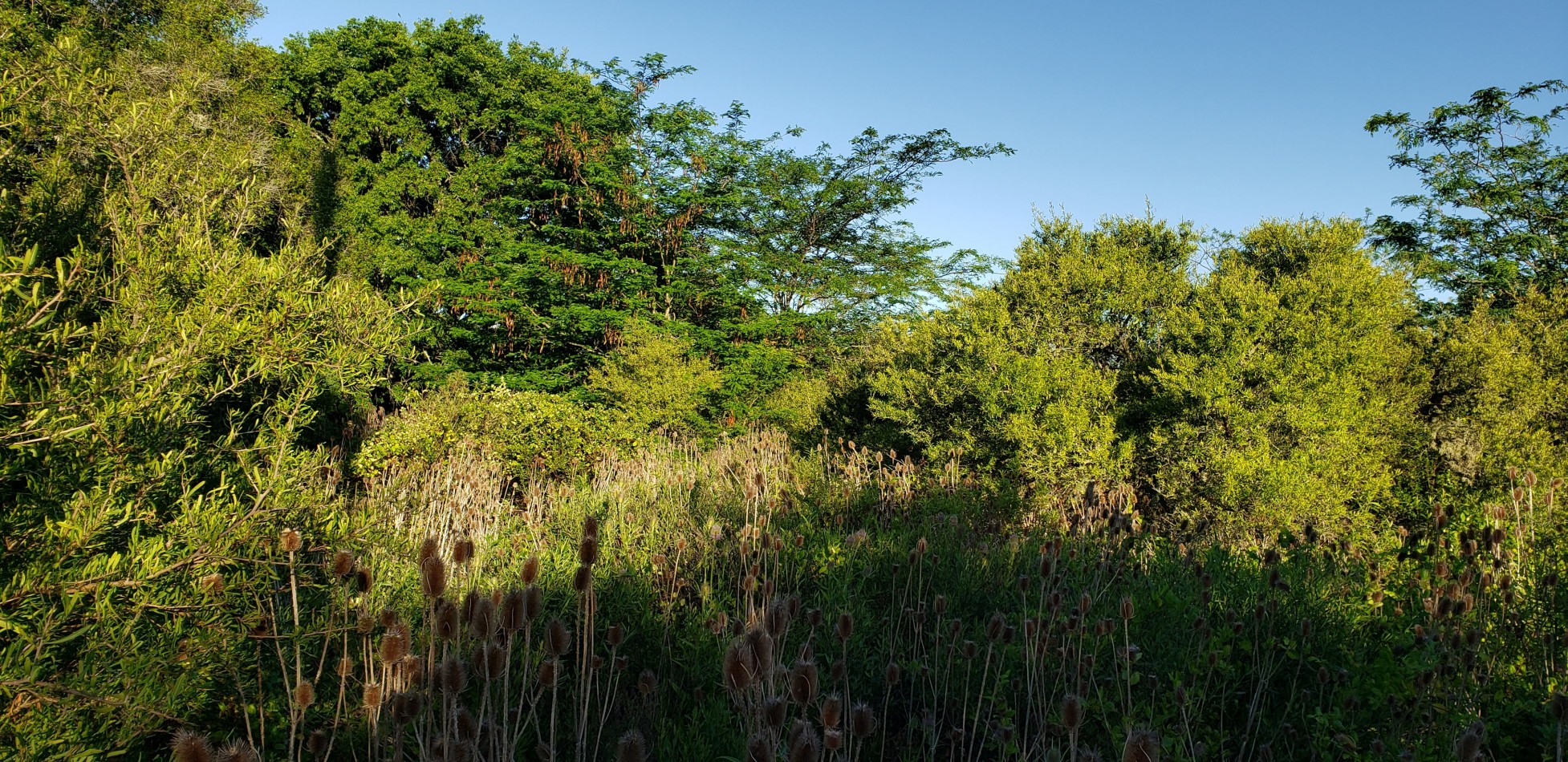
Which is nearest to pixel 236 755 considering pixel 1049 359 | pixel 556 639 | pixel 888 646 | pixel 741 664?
pixel 556 639

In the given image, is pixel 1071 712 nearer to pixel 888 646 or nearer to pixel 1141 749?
pixel 1141 749

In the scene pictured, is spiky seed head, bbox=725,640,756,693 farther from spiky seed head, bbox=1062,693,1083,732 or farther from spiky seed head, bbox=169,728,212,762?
spiky seed head, bbox=169,728,212,762

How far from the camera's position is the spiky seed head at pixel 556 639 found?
1.84 metres

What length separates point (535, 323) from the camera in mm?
15375

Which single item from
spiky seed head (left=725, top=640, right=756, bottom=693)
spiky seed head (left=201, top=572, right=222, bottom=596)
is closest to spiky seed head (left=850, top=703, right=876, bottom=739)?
spiky seed head (left=725, top=640, right=756, bottom=693)

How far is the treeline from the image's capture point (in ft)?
9.48

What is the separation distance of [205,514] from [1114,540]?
493 centimetres

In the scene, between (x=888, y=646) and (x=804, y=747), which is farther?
(x=888, y=646)

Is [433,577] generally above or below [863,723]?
above

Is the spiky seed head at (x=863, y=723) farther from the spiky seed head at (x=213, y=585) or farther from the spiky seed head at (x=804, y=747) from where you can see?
the spiky seed head at (x=213, y=585)

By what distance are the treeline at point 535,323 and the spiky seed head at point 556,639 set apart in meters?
1.31

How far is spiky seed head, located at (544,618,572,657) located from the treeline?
1307 millimetres

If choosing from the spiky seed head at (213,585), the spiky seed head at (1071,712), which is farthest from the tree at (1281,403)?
the spiky seed head at (213,585)

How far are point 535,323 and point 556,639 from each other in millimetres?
14359
